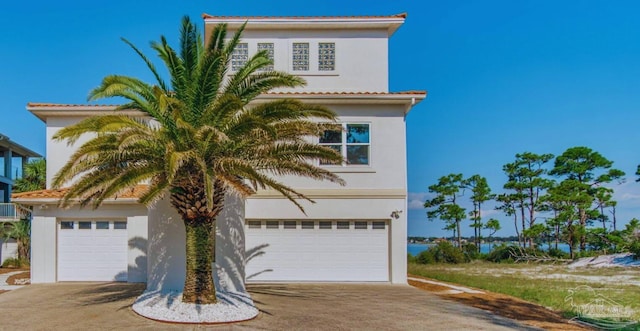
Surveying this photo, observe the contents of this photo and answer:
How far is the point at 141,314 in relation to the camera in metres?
11.1

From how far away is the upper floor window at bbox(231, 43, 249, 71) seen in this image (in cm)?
1927

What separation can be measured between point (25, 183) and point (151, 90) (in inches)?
699

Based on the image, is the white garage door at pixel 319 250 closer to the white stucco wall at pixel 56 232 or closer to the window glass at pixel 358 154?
the window glass at pixel 358 154

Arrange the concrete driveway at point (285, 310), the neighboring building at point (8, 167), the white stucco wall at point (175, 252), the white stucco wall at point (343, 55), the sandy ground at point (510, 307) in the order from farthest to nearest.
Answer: the neighboring building at point (8, 167), the white stucco wall at point (343, 55), the white stucco wall at point (175, 252), the sandy ground at point (510, 307), the concrete driveway at point (285, 310)

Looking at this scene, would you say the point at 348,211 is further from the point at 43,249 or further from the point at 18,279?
the point at 18,279

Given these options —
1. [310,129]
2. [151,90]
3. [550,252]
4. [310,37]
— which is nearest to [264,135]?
[310,129]

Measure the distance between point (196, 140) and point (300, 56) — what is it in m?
9.70

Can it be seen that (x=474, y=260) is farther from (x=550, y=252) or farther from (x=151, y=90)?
(x=151, y=90)

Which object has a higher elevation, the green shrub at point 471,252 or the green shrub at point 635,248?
the green shrub at point 635,248

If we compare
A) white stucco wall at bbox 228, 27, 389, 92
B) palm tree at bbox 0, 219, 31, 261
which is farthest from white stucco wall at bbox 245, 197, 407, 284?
palm tree at bbox 0, 219, 31, 261

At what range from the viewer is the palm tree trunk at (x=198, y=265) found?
37.5 feet

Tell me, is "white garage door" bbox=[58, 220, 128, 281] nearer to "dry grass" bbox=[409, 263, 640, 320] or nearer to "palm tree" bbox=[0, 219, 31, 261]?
"palm tree" bbox=[0, 219, 31, 261]

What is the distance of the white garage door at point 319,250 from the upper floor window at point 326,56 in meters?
5.94

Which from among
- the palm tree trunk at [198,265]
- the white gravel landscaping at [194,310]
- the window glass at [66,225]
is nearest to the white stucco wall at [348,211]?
the white gravel landscaping at [194,310]
